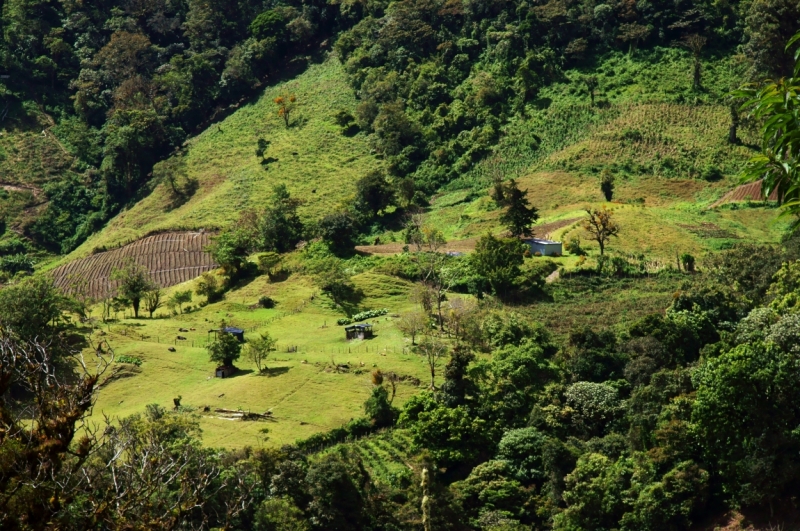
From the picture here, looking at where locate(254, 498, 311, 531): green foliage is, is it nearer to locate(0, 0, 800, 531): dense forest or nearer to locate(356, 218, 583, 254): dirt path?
locate(0, 0, 800, 531): dense forest

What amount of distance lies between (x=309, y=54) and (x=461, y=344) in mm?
76763

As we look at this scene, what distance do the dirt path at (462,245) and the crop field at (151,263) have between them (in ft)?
49.1

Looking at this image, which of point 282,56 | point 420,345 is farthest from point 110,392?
point 282,56

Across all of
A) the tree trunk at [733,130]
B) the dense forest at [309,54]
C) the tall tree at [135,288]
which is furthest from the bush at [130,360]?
the tree trunk at [733,130]

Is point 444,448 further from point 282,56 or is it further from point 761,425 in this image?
point 282,56

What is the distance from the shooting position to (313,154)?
9831 centimetres

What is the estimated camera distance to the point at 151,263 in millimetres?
83375

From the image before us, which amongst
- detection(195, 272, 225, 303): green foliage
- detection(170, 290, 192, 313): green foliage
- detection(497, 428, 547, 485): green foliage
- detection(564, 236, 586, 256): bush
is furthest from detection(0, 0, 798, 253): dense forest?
detection(497, 428, 547, 485): green foliage

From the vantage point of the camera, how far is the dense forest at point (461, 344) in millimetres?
12234

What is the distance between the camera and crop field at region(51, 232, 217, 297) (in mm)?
79588

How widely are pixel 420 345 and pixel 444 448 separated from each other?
11417mm

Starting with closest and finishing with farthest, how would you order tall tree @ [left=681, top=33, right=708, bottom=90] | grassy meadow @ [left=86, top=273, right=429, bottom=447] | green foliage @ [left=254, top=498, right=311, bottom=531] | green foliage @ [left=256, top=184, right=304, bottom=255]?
green foliage @ [left=254, top=498, right=311, bottom=531] → grassy meadow @ [left=86, top=273, right=429, bottom=447] → green foliage @ [left=256, top=184, right=304, bottom=255] → tall tree @ [left=681, top=33, right=708, bottom=90]

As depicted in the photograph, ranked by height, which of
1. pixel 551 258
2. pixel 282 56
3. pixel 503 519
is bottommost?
pixel 503 519

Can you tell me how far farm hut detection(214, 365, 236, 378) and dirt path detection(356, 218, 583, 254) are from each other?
21.7 metres
